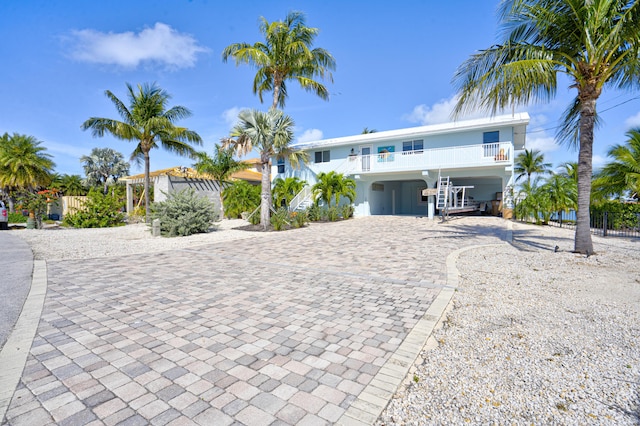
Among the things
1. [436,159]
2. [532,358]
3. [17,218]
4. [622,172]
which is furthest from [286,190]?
[17,218]

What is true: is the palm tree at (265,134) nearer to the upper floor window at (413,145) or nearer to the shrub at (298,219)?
the shrub at (298,219)

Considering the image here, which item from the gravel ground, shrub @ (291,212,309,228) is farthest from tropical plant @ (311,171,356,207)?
the gravel ground

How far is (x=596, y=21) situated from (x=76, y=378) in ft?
34.6

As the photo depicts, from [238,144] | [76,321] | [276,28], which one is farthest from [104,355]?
[276,28]

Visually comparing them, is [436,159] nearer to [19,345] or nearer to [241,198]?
[241,198]

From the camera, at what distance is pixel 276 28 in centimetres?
1755

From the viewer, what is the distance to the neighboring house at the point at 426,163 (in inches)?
715

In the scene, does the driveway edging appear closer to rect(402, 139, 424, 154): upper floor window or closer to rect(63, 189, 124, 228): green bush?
rect(63, 189, 124, 228): green bush

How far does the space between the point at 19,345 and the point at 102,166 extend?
40.7 metres

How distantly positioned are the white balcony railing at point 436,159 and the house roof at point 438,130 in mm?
1477

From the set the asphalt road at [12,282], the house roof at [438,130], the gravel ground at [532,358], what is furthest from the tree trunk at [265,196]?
the gravel ground at [532,358]

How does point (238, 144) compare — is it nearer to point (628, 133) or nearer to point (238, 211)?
point (238, 211)

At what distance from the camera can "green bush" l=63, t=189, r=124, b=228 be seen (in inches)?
715

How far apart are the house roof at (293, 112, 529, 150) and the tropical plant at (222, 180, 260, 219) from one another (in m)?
5.62
